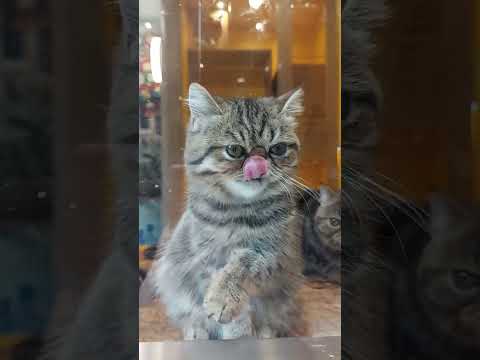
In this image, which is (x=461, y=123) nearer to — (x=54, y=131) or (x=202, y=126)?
(x=202, y=126)

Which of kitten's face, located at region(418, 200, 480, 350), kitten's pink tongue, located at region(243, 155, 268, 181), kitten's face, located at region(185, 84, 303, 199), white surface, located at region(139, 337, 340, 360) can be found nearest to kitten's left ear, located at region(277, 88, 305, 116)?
kitten's face, located at region(185, 84, 303, 199)

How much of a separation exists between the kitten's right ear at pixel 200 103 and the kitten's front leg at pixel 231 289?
0.36 m

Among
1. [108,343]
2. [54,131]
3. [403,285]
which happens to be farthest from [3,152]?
[403,285]

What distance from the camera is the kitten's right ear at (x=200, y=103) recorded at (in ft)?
3.05

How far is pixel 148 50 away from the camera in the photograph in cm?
91

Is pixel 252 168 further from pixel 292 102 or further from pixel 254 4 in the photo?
pixel 254 4

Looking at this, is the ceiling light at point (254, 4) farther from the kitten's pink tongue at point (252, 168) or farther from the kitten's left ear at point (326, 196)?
the kitten's left ear at point (326, 196)

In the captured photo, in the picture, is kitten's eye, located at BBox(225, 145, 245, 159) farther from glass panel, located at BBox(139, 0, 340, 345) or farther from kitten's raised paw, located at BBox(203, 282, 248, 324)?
kitten's raised paw, located at BBox(203, 282, 248, 324)

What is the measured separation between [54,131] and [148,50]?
1.15 feet

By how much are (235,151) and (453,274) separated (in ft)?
1.74

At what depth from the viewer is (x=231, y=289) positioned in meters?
0.90

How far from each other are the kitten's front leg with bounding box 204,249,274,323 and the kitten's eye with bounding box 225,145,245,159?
0.79ft

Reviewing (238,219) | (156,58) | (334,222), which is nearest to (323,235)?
(334,222)

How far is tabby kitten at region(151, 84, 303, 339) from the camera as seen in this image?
0.91m
